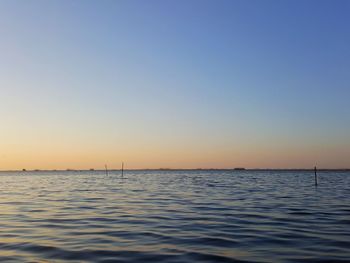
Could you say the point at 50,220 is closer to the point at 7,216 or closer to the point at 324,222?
the point at 7,216

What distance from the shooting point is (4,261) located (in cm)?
1144

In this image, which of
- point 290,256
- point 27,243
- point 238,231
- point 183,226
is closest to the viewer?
point 290,256

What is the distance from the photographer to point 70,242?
14.4 meters

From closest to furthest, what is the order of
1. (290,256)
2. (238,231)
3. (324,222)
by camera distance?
(290,256) → (238,231) → (324,222)

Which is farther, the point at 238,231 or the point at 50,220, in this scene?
the point at 50,220

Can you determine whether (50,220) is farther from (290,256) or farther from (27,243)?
(290,256)

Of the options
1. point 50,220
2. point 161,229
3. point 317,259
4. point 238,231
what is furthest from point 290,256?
point 50,220

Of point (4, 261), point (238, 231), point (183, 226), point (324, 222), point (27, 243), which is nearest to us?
point (4, 261)

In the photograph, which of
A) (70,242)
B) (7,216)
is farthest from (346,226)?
(7,216)

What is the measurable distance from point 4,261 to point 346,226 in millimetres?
14833

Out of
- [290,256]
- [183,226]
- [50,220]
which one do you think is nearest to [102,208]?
[50,220]

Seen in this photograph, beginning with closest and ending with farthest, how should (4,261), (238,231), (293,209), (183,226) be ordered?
(4,261) → (238,231) → (183,226) → (293,209)

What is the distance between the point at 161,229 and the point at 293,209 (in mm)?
11860

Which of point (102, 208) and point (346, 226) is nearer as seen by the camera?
point (346, 226)
